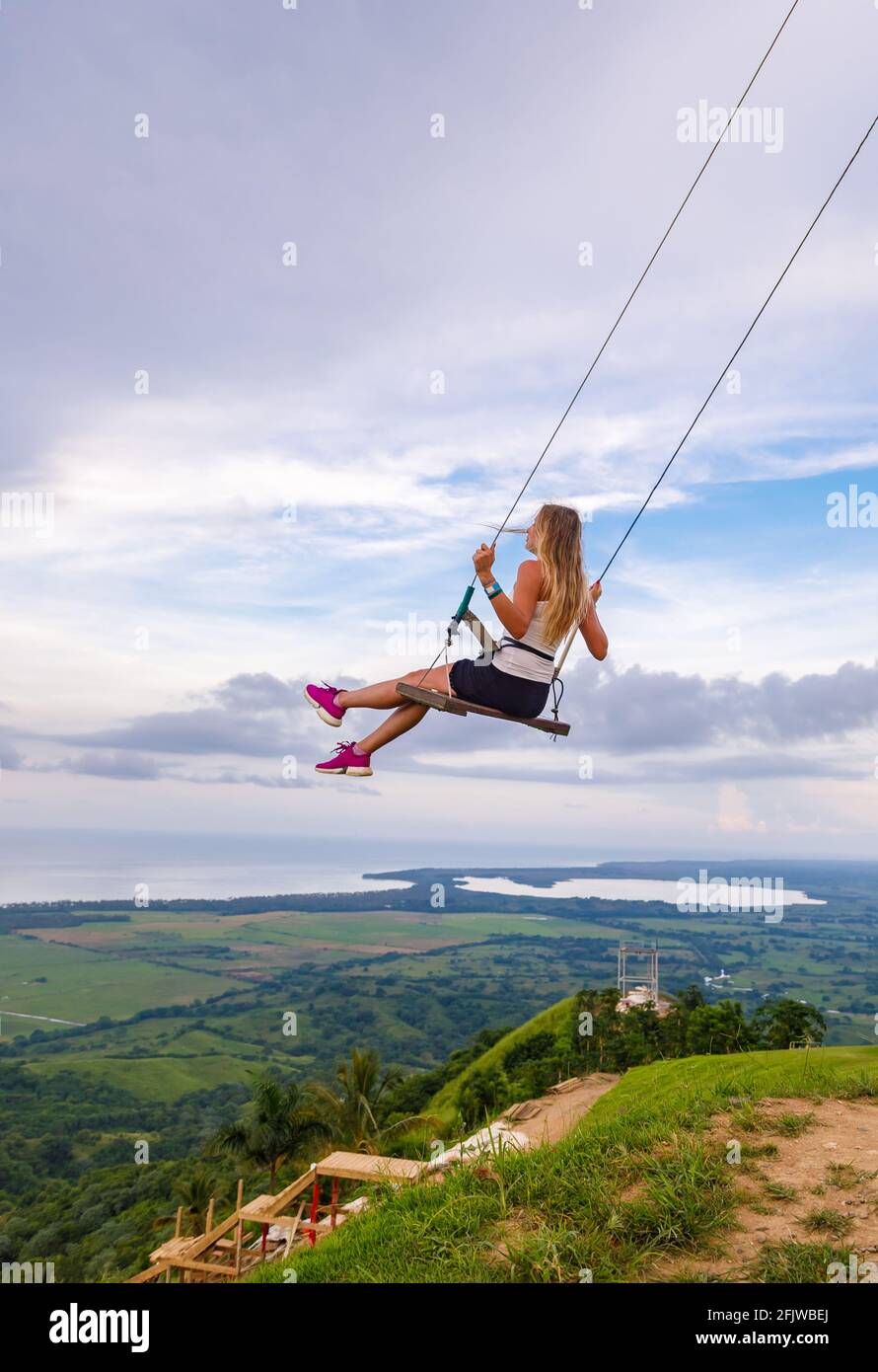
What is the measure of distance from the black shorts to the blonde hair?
386 millimetres

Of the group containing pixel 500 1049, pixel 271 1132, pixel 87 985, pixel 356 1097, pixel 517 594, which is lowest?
pixel 87 985

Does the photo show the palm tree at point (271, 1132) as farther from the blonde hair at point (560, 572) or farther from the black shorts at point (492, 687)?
the blonde hair at point (560, 572)

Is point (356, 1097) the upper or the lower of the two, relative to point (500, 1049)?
upper

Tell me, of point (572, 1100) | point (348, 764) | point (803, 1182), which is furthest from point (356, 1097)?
point (348, 764)

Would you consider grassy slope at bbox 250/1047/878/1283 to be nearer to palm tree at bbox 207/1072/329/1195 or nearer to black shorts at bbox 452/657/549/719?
black shorts at bbox 452/657/549/719

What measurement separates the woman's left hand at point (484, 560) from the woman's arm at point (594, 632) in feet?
3.13

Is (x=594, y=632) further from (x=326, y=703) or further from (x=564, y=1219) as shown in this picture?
(x=564, y=1219)

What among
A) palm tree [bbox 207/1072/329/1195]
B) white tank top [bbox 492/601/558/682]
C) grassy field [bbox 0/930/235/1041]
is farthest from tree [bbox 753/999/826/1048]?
grassy field [bbox 0/930/235/1041]

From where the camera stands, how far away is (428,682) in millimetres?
6383

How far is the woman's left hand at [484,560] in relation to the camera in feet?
19.6

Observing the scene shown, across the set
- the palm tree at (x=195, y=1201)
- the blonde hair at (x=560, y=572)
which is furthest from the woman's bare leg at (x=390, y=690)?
the palm tree at (x=195, y=1201)

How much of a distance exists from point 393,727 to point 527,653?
1144 mm

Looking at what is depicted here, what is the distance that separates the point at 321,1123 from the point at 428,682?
3388 centimetres

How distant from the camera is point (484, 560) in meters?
5.97
